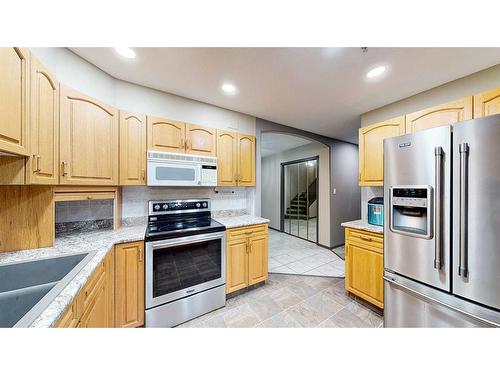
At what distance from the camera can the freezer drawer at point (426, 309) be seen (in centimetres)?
110

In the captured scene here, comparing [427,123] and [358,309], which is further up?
[427,123]

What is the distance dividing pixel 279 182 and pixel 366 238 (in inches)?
138

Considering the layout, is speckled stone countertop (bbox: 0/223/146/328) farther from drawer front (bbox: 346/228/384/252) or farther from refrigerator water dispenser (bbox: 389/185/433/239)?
drawer front (bbox: 346/228/384/252)

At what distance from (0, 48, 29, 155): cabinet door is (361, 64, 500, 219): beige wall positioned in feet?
11.0

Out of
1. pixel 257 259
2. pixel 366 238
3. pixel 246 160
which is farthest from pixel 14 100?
pixel 366 238

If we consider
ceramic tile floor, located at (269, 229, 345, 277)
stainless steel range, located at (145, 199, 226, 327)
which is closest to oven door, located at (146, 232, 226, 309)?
stainless steel range, located at (145, 199, 226, 327)

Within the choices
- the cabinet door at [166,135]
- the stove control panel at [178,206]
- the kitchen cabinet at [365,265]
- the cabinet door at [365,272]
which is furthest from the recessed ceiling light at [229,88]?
the cabinet door at [365,272]

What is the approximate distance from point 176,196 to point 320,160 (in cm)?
323

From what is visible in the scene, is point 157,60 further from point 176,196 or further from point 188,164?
point 176,196

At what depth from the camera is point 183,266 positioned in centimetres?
178

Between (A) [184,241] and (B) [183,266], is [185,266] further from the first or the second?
(A) [184,241]
